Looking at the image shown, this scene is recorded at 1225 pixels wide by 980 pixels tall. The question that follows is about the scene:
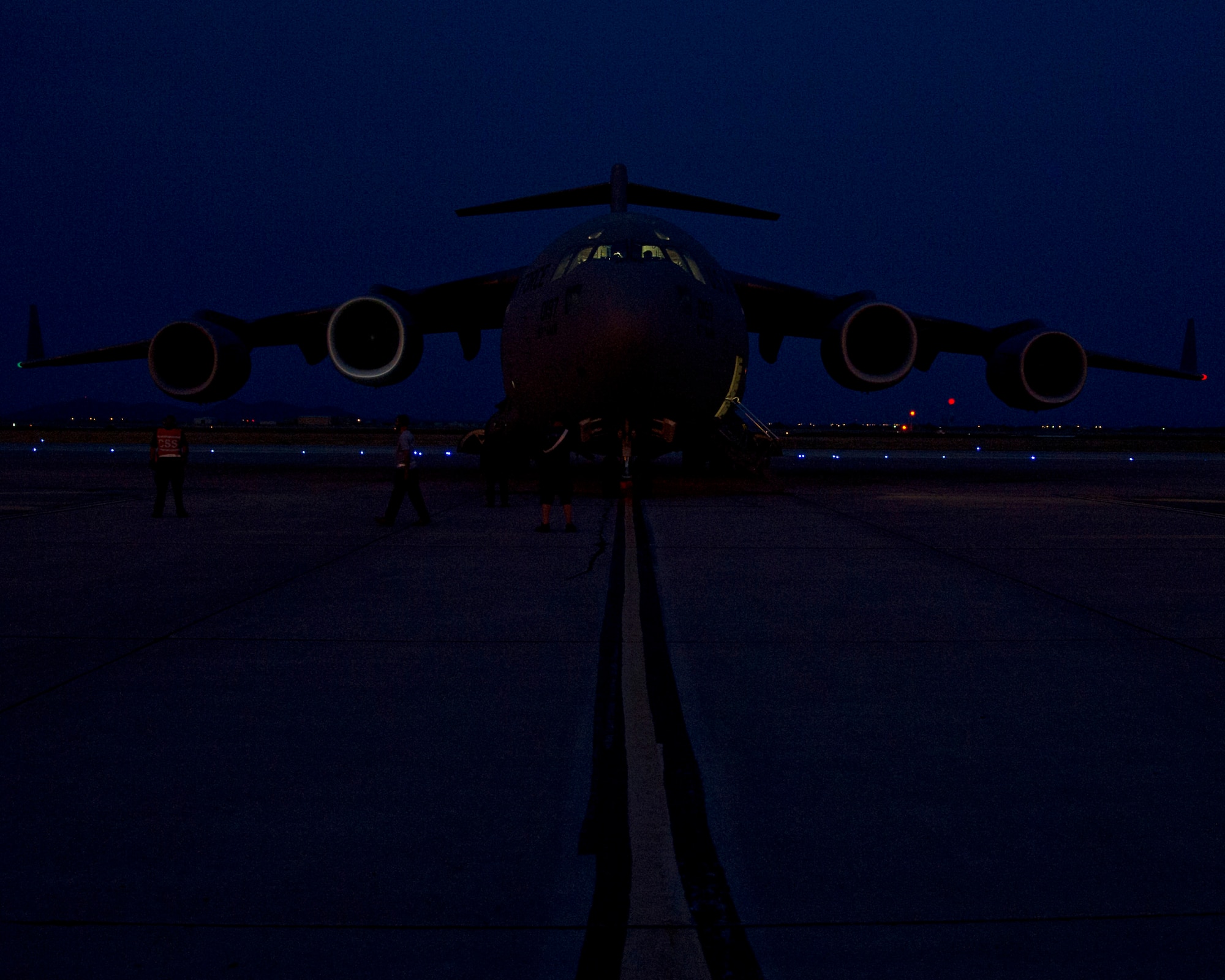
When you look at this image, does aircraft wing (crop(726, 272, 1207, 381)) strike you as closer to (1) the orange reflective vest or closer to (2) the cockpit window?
(2) the cockpit window

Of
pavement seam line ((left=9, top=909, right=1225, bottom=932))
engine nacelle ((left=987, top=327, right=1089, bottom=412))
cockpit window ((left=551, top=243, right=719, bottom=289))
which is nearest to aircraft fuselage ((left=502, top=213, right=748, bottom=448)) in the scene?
cockpit window ((left=551, top=243, right=719, bottom=289))

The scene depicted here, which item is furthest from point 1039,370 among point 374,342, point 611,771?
point 611,771

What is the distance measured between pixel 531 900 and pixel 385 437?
55.7 metres

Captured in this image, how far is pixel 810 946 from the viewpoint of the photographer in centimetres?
259

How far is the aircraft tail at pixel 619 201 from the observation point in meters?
21.2

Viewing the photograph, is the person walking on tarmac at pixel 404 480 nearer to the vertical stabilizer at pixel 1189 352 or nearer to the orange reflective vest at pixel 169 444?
the orange reflective vest at pixel 169 444

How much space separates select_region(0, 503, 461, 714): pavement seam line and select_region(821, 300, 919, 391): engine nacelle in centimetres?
1165

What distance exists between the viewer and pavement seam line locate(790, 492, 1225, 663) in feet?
19.6

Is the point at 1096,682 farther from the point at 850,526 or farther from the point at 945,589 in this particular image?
the point at 850,526

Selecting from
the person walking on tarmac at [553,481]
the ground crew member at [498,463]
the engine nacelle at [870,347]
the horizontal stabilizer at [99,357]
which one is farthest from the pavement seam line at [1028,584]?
the horizontal stabilizer at [99,357]

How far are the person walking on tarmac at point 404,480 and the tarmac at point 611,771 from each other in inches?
141

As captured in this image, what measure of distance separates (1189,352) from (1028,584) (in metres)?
20.7

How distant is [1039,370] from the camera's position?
69.9ft

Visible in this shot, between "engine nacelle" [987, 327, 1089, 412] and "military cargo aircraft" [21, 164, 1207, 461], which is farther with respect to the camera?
"engine nacelle" [987, 327, 1089, 412]
